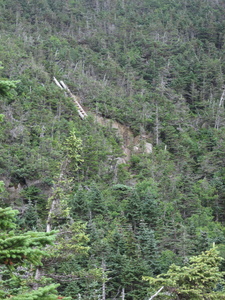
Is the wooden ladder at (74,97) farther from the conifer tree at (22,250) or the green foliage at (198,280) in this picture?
the conifer tree at (22,250)

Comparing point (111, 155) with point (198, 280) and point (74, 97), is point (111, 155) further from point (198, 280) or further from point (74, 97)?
point (198, 280)

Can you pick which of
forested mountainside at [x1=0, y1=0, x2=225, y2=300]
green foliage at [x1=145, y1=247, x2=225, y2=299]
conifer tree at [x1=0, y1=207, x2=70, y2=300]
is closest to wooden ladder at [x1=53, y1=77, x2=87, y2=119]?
forested mountainside at [x1=0, y1=0, x2=225, y2=300]

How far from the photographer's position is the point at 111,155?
3462 centimetres

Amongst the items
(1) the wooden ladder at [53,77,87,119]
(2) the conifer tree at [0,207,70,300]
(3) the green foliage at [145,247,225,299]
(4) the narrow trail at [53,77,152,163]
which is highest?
(2) the conifer tree at [0,207,70,300]

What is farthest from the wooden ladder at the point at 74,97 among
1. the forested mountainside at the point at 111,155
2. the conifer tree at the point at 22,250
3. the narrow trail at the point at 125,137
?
the conifer tree at the point at 22,250

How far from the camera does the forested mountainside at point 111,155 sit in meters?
10.5

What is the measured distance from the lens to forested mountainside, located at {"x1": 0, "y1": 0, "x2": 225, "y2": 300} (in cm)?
1049

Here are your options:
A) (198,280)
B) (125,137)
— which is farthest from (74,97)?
(198,280)

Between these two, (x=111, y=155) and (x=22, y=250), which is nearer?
(x=22, y=250)

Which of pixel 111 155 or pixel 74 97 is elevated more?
pixel 74 97

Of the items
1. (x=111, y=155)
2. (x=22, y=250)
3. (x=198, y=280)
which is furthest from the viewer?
(x=111, y=155)

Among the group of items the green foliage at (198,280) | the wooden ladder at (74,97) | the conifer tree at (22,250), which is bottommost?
the wooden ladder at (74,97)

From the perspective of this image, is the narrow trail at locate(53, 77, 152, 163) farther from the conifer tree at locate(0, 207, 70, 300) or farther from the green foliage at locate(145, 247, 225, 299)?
the conifer tree at locate(0, 207, 70, 300)

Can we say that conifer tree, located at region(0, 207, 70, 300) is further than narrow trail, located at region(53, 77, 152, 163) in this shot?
No
